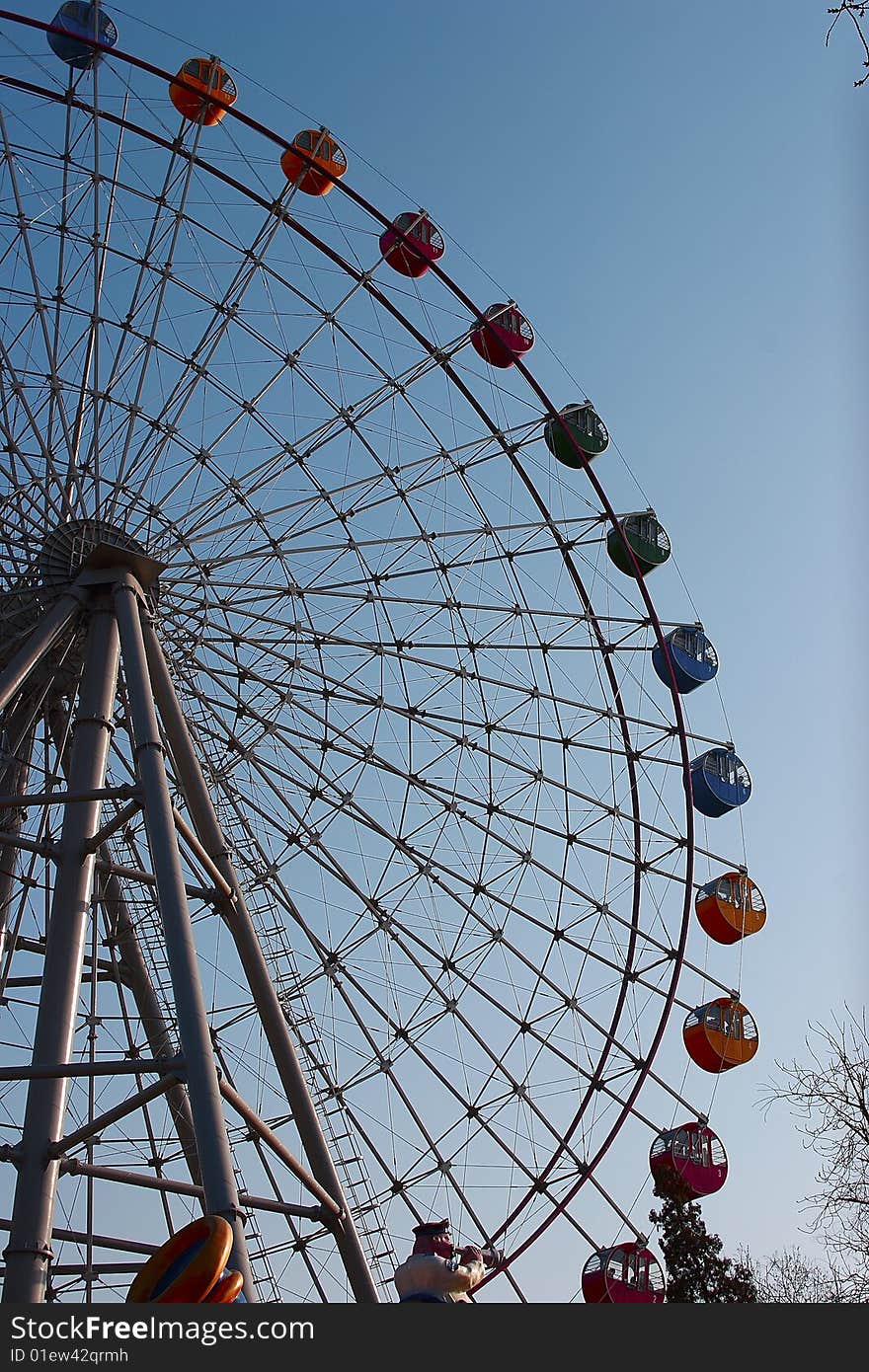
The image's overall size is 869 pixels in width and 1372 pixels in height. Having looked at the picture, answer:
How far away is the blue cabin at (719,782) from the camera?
21.4 meters

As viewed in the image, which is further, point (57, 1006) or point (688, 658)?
point (688, 658)

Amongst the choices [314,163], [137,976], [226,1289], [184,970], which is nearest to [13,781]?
[137,976]

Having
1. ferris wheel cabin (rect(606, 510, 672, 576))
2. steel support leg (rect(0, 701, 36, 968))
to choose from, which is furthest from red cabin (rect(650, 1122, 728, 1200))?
steel support leg (rect(0, 701, 36, 968))

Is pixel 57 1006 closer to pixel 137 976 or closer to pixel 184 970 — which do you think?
pixel 184 970

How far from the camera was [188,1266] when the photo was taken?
9.20 meters

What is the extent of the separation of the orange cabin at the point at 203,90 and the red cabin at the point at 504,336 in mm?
4044

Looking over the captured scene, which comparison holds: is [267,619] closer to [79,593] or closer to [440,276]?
[79,593]

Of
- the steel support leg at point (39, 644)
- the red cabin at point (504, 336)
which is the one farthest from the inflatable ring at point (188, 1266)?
the red cabin at point (504, 336)

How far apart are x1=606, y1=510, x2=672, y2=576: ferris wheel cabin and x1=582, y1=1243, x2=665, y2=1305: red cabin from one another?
880 centimetres

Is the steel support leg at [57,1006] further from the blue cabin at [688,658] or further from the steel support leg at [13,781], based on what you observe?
the blue cabin at [688,658]

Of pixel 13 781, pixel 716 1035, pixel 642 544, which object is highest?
pixel 642 544

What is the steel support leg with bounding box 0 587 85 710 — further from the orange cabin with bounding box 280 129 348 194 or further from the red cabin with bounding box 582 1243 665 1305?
the red cabin with bounding box 582 1243 665 1305

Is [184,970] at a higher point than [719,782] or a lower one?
lower

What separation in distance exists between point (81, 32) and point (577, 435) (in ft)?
25.5
